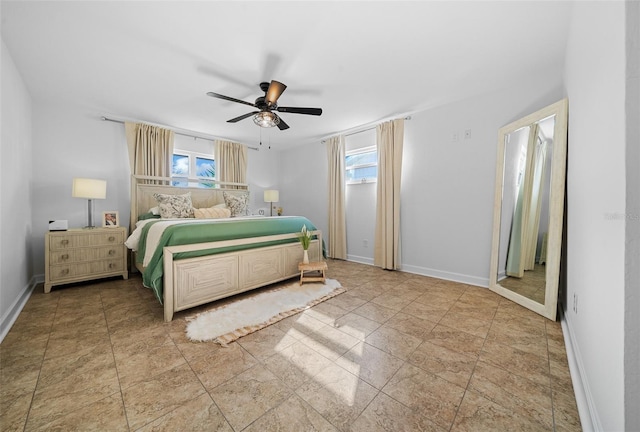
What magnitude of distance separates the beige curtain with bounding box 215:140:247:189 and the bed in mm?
1633

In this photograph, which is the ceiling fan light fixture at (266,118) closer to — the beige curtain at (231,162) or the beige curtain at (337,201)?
the beige curtain at (337,201)

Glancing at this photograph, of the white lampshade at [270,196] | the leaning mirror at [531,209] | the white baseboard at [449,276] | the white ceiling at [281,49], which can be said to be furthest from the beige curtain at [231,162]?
the leaning mirror at [531,209]

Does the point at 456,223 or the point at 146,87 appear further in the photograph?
the point at 456,223

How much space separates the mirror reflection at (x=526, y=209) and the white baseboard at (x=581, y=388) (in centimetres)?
70

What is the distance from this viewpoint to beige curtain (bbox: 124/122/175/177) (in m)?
3.50

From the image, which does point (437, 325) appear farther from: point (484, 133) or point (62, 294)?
point (62, 294)

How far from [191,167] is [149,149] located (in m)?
0.71

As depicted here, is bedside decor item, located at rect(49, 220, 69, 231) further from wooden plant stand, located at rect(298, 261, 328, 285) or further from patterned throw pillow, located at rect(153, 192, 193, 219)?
wooden plant stand, located at rect(298, 261, 328, 285)

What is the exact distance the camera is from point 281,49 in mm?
1979

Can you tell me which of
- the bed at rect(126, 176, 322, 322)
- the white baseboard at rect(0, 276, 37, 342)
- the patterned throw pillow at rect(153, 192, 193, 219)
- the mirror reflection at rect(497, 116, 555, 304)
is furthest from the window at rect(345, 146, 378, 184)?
the white baseboard at rect(0, 276, 37, 342)

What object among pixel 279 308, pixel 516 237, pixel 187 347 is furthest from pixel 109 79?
pixel 516 237

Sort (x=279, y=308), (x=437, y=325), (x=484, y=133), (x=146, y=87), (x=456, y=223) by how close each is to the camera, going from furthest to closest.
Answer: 1. (x=456, y=223)
2. (x=484, y=133)
3. (x=146, y=87)
4. (x=279, y=308)
5. (x=437, y=325)

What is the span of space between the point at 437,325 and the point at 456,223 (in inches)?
65.5

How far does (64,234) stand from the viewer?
8.80 ft
